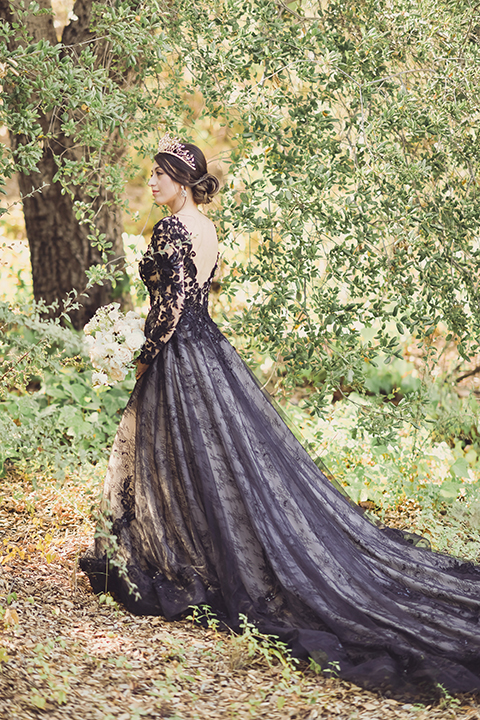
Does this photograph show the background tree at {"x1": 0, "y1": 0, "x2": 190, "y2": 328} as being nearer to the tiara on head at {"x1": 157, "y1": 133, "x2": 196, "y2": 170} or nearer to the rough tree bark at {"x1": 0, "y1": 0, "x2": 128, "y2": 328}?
the rough tree bark at {"x1": 0, "y1": 0, "x2": 128, "y2": 328}

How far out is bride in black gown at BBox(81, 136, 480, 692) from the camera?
3002mm

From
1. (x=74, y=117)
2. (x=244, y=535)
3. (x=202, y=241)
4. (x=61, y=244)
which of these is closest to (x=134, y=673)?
(x=244, y=535)

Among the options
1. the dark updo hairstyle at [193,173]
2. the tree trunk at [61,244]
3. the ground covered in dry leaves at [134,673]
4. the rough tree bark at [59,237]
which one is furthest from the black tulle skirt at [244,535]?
the tree trunk at [61,244]

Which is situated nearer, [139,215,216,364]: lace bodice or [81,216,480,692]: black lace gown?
[81,216,480,692]: black lace gown

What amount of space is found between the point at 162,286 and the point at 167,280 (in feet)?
0.16

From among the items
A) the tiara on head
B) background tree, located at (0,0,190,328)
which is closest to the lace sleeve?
background tree, located at (0,0,190,328)

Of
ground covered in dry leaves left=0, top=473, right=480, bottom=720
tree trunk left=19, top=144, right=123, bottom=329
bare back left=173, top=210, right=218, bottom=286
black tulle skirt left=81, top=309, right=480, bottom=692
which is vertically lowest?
ground covered in dry leaves left=0, top=473, right=480, bottom=720

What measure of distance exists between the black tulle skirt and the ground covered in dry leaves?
137 millimetres

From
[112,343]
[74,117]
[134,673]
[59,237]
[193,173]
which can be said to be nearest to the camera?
[134,673]

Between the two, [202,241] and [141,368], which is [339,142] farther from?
[141,368]

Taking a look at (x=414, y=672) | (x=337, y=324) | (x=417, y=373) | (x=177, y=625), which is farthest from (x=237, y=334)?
(x=417, y=373)

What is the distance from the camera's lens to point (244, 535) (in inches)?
124

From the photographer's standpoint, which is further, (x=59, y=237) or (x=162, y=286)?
(x=59, y=237)

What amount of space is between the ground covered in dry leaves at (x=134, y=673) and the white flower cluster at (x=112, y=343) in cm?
104
